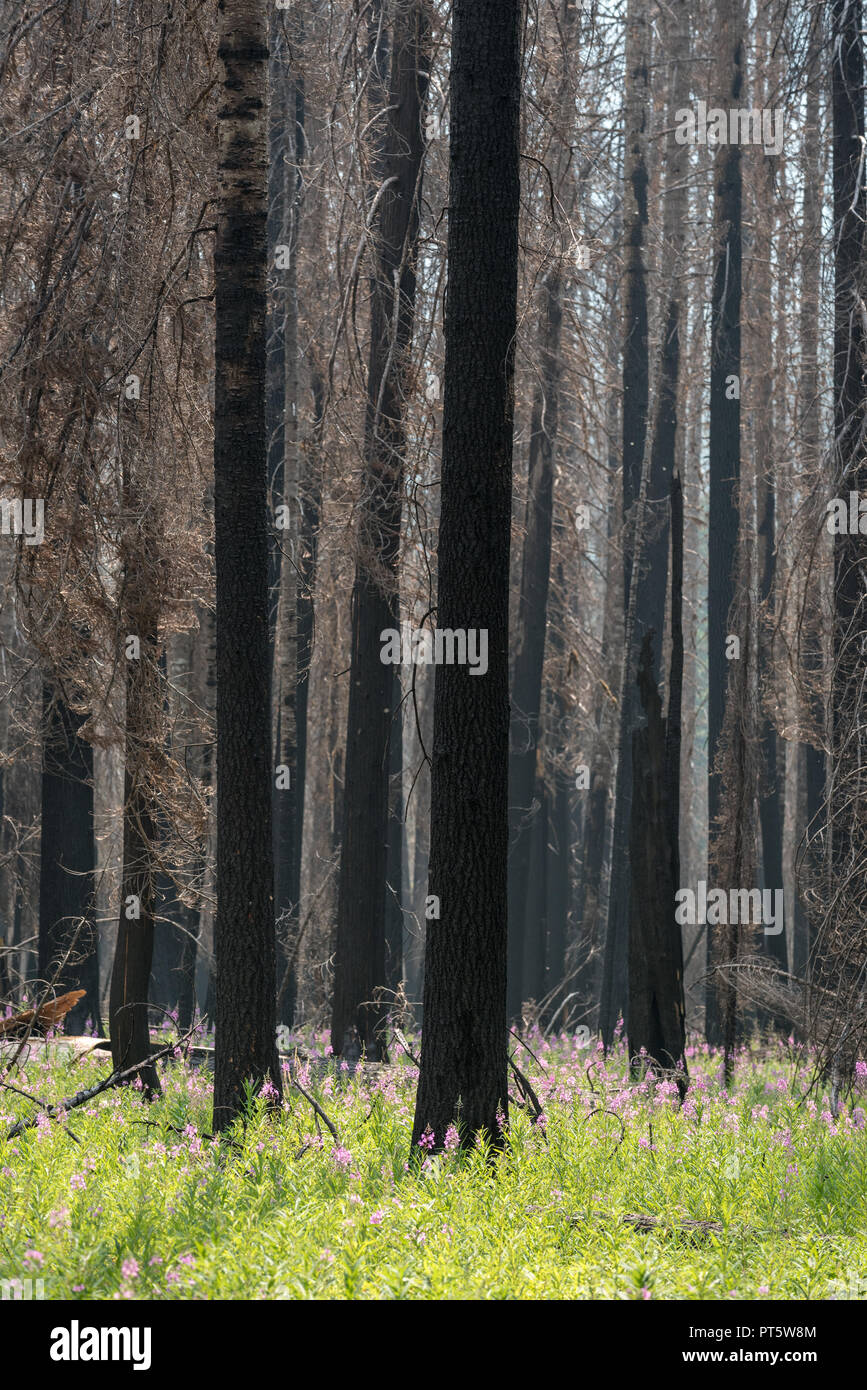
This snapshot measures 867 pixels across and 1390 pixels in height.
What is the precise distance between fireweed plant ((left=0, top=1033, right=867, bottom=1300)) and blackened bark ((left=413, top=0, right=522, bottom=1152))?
22.2 inches

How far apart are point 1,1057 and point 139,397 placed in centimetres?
483

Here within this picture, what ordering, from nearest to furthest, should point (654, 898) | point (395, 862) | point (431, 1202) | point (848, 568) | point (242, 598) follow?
point (431, 1202)
point (242, 598)
point (654, 898)
point (848, 568)
point (395, 862)

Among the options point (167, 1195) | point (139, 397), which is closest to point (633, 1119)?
point (167, 1195)

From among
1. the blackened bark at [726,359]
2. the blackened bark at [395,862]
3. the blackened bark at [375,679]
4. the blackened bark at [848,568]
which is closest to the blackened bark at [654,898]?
the blackened bark at [848,568]

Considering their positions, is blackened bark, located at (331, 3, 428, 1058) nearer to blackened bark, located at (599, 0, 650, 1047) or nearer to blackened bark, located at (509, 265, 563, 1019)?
blackened bark, located at (599, 0, 650, 1047)

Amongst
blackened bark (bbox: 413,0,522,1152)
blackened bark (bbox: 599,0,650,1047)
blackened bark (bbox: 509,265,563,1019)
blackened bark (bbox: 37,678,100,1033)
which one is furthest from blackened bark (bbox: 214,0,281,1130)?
blackened bark (bbox: 509,265,563,1019)

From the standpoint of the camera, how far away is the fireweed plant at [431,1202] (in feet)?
15.7

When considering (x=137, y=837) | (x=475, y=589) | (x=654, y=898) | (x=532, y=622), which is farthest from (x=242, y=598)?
(x=532, y=622)

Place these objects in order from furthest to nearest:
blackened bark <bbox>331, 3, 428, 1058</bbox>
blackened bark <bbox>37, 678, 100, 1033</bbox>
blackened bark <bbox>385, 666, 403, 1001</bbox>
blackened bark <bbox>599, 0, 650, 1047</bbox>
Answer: blackened bark <bbox>599, 0, 650, 1047</bbox> → blackened bark <bbox>385, 666, 403, 1001</bbox> → blackened bark <bbox>37, 678, 100, 1033</bbox> → blackened bark <bbox>331, 3, 428, 1058</bbox>

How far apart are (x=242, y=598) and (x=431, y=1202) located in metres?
3.57

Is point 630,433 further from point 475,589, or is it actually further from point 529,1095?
point 529,1095

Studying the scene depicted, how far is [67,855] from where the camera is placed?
13.1 m

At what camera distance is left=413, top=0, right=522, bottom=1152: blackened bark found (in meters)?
6.96
